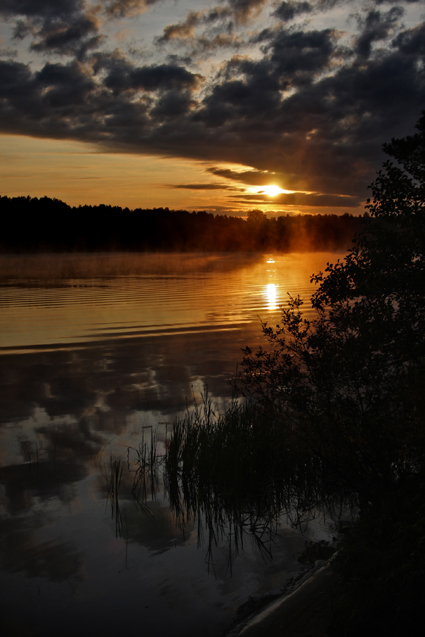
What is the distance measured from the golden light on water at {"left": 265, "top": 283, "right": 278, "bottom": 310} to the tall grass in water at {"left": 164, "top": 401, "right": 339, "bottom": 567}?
22.5 metres

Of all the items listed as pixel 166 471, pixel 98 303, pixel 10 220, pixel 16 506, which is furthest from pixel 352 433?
pixel 10 220

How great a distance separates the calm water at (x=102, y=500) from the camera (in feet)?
17.4

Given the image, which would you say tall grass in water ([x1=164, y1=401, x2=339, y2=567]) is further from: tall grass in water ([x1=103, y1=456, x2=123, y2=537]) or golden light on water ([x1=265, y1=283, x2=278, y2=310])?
golden light on water ([x1=265, y1=283, x2=278, y2=310])

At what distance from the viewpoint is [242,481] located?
7.24 metres

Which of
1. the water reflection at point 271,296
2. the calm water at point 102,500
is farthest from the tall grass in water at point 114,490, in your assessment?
the water reflection at point 271,296

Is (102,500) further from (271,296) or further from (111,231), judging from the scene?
(111,231)

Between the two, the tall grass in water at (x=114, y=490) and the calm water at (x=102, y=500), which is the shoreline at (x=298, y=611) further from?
the tall grass in water at (x=114, y=490)

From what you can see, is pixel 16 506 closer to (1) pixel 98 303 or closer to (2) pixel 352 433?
(2) pixel 352 433

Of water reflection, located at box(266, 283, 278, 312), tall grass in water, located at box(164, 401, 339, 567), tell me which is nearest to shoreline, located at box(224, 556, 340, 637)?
tall grass in water, located at box(164, 401, 339, 567)

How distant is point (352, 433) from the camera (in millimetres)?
6477

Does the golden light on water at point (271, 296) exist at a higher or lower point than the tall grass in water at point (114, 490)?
higher

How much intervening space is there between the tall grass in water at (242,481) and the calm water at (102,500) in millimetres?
246

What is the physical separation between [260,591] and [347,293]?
3.42m

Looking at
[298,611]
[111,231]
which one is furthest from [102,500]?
[111,231]
